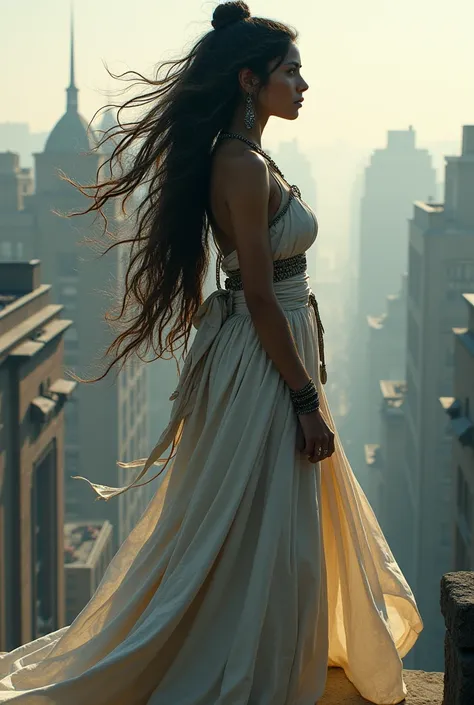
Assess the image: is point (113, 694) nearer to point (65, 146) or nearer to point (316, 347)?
point (316, 347)

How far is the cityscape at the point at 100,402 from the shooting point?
24344 mm

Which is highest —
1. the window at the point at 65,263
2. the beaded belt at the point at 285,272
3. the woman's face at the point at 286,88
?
the window at the point at 65,263

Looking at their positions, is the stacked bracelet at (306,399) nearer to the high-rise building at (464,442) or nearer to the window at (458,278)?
the high-rise building at (464,442)

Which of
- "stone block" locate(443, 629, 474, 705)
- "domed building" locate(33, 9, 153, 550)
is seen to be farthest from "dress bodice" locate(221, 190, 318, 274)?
"domed building" locate(33, 9, 153, 550)

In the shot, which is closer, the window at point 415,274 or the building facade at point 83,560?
the building facade at point 83,560

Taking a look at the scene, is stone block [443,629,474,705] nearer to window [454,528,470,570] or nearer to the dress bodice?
the dress bodice

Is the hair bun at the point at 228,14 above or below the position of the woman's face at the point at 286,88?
above

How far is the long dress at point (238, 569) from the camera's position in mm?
4363

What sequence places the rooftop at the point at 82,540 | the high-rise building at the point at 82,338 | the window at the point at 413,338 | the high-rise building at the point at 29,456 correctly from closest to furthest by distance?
the high-rise building at the point at 29,456 → the rooftop at the point at 82,540 → the window at the point at 413,338 → the high-rise building at the point at 82,338

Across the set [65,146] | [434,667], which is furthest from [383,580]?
[65,146]

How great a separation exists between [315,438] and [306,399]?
→ 5.5 inches

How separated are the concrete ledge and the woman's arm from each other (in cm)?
115

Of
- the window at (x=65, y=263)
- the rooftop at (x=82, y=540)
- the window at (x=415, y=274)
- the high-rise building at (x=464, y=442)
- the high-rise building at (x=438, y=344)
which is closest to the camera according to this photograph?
the high-rise building at (x=464, y=442)

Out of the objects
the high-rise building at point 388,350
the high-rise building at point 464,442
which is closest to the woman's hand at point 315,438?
the high-rise building at point 464,442
